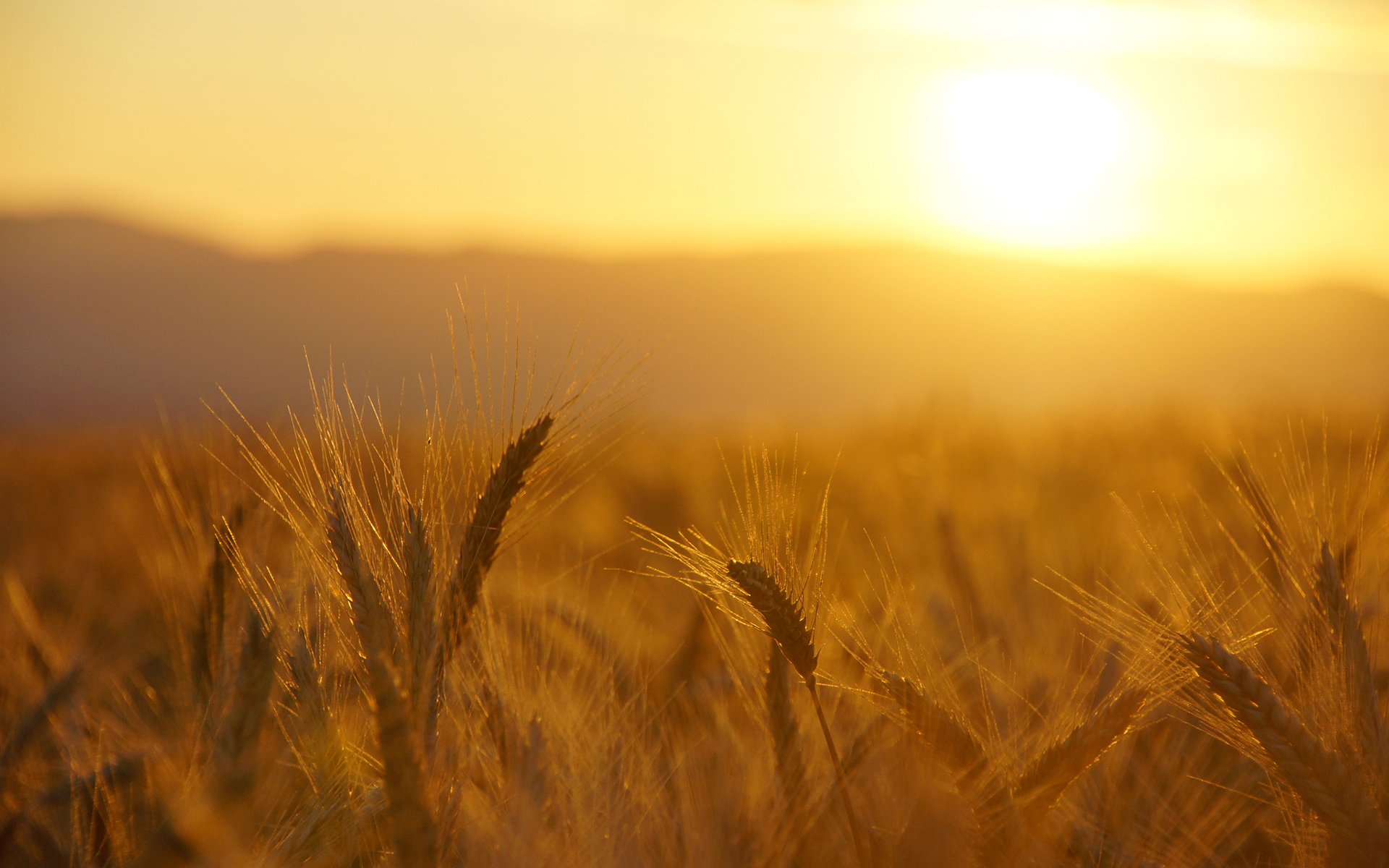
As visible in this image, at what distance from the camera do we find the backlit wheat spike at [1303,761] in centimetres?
96

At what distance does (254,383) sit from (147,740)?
73.5 m

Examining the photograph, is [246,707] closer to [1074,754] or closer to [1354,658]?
[1074,754]

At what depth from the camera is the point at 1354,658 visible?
1125 millimetres

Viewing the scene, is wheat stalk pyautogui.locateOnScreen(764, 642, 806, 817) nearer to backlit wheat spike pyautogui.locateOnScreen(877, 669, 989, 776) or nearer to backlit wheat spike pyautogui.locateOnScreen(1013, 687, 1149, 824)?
backlit wheat spike pyautogui.locateOnScreen(877, 669, 989, 776)

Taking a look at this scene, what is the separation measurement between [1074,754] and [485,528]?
815 millimetres

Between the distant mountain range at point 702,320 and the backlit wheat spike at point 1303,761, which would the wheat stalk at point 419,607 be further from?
the distant mountain range at point 702,320

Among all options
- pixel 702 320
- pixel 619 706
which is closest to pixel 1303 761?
pixel 619 706

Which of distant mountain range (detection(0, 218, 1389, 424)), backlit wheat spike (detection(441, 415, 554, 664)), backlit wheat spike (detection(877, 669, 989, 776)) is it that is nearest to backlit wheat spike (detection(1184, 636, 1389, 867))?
backlit wheat spike (detection(877, 669, 989, 776))

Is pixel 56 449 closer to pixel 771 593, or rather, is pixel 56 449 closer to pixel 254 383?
pixel 771 593

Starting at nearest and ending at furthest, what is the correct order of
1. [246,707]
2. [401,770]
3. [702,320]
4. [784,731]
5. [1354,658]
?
[401,770], [246,707], [1354,658], [784,731], [702,320]

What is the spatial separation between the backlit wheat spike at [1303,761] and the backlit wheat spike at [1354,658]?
0.20ft

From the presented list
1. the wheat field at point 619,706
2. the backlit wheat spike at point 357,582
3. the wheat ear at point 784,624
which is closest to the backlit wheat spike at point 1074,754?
the wheat field at point 619,706

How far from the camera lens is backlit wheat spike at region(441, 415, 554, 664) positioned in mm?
1130

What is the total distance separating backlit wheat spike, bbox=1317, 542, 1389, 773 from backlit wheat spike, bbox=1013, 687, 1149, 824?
0.99 ft
